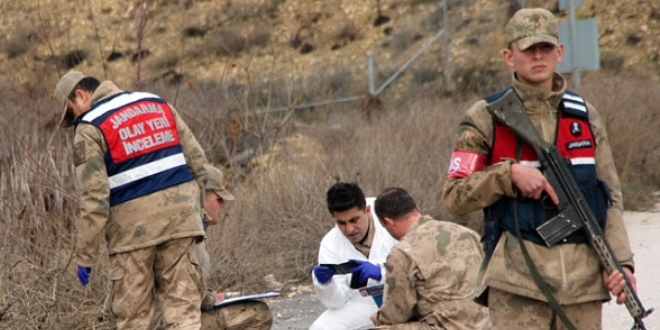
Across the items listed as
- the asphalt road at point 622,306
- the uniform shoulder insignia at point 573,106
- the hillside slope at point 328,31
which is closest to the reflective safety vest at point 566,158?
the uniform shoulder insignia at point 573,106

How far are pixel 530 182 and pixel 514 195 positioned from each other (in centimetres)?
11

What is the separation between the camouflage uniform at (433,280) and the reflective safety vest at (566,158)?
112 cm

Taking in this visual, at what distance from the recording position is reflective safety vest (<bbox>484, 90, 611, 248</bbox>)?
4191mm

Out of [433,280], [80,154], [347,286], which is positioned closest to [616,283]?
[433,280]

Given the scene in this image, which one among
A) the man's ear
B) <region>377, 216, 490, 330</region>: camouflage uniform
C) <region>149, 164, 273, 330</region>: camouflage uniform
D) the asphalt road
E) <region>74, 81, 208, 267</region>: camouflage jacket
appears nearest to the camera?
the man's ear

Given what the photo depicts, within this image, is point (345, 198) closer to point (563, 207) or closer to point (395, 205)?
point (395, 205)

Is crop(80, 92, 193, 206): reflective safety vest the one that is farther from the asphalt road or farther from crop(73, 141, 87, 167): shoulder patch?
the asphalt road

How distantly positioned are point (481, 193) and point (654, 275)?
5.15m

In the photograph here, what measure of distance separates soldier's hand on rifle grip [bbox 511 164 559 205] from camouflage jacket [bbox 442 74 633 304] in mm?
25

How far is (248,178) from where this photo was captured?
1057 cm

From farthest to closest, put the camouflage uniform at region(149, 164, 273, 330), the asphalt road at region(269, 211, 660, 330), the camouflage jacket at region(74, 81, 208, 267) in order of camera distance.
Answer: the asphalt road at region(269, 211, 660, 330), the camouflage uniform at region(149, 164, 273, 330), the camouflage jacket at region(74, 81, 208, 267)

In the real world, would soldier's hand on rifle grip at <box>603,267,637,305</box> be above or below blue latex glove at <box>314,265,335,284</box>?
above

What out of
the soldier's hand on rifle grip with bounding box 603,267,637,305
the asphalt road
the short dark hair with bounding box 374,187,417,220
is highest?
the soldier's hand on rifle grip with bounding box 603,267,637,305

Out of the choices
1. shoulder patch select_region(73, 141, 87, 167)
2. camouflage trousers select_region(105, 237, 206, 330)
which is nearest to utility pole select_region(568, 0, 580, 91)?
camouflage trousers select_region(105, 237, 206, 330)
